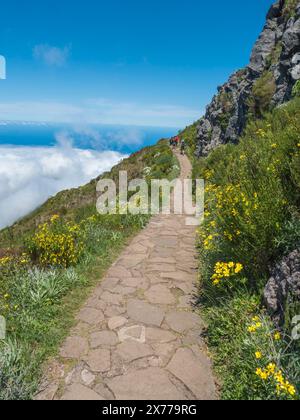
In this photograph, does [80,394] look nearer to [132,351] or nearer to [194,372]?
[132,351]

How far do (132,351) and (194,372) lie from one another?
80 centimetres

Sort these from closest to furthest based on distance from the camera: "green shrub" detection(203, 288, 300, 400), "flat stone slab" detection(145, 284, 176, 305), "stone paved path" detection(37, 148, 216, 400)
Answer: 1. "green shrub" detection(203, 288, 300, 400)
2. "stone paved path" detection(37, 148, 216, 400)
3. "flat stone slab" detection(145, 284, 176, 305)

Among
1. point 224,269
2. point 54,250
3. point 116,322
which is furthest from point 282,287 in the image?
point 54,250

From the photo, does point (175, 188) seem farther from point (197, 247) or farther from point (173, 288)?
point (173, 288)

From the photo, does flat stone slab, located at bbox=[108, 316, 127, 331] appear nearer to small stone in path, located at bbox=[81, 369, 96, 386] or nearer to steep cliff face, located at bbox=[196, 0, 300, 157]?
small stone in path, located at bbox=[81, 369, 96, 386]

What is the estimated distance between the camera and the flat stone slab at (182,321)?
4188 millimetres

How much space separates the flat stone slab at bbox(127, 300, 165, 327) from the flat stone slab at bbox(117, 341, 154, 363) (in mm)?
511

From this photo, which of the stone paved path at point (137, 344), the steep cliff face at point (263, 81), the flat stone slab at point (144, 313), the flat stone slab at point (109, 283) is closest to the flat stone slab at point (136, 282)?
the stone paved path at point (137, 344)

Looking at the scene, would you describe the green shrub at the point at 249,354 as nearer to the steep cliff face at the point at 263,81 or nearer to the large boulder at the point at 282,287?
the large boulder at the point at 282,287

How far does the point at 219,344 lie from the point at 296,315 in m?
1.06

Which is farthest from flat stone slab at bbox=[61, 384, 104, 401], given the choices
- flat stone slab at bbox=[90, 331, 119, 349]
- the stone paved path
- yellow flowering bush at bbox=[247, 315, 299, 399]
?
yellow flowering bush at bbox=[247, 315, 299, 399]

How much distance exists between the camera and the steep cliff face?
16.3m

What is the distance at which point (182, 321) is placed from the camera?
4.36 meters
